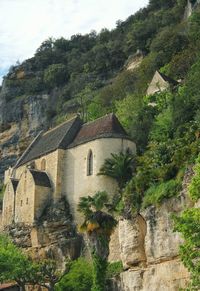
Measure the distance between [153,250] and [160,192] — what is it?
3634 millimetres

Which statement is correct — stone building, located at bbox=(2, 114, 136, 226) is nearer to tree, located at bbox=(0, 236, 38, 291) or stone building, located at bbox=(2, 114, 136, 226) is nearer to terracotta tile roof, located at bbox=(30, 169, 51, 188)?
terracotta tile roof, located at bbox=(30, 169, 51, 188)

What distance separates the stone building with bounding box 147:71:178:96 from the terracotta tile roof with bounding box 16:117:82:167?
1040 cm

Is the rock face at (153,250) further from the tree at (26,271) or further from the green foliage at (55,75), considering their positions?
the green foliage at (55,75)

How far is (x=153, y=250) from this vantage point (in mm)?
35688

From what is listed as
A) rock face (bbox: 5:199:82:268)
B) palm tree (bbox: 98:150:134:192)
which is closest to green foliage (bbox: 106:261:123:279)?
rock face (bbox: 5:199:82:268)

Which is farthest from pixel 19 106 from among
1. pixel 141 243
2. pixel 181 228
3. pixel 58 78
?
pixel 181 228

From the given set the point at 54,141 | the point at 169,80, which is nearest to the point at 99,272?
the point at 54,141

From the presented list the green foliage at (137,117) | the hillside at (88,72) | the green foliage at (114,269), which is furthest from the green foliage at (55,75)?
the green foliage at (114,269)

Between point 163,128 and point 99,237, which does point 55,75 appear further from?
point 99,237

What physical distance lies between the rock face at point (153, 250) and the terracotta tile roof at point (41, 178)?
12783 mm

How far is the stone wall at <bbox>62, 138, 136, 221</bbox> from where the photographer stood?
154 feet

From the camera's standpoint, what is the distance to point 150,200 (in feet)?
122

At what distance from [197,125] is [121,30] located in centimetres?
5830

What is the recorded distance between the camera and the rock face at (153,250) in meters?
33.7
